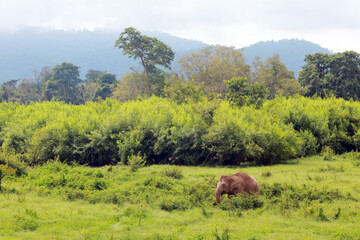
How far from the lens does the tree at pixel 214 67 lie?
1620 inches

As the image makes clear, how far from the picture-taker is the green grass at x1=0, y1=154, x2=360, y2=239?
6.86 m

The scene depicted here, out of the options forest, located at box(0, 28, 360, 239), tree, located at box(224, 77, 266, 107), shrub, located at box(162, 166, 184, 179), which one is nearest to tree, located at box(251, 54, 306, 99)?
forest, located at box(0, 28, 360, 239)

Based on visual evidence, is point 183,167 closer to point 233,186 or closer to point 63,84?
point 233,186

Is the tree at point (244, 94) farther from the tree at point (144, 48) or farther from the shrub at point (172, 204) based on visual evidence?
the tree at point (144, 48)

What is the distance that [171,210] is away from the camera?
355 inches

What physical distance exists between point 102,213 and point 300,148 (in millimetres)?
12208

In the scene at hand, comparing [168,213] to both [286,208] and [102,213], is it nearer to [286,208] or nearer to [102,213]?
[102,213]

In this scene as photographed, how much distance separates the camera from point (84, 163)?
19531mm

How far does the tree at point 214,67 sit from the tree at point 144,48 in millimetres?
3514

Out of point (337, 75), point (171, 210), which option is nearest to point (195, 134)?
point (171, 210)

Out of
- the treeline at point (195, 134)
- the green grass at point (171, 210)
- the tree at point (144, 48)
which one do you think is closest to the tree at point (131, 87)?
the tree at point (144, 48)

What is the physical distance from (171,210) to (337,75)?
33.8 meters

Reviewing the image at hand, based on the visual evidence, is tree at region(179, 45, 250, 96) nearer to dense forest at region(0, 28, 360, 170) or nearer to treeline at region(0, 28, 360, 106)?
treeline at region(0, 28, 360, 106)

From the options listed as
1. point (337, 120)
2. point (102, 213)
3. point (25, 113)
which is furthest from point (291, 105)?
point (25, 113)
